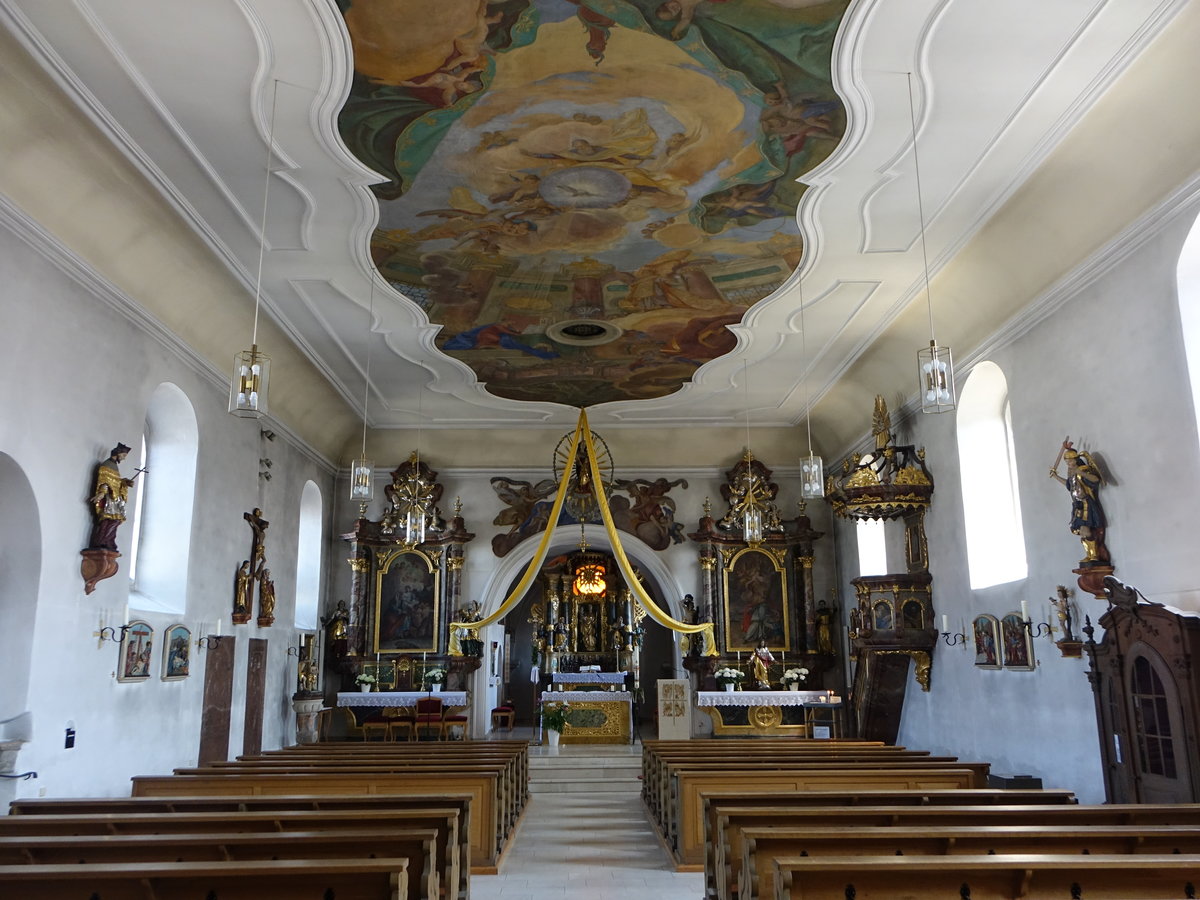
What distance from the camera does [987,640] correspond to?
1212 centimetres

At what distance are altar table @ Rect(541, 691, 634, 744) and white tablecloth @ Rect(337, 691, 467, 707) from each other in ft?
5.67

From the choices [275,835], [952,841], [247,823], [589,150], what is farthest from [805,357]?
[275,835]

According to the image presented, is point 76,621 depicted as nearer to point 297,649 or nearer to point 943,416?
point 297,649

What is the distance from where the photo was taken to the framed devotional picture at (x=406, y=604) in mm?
18828

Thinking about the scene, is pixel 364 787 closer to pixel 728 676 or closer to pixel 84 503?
pixel 84 503

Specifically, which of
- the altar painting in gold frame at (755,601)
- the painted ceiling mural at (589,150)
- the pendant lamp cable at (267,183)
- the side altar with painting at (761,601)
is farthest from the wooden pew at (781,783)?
the altar painting in gold frame at (755,601)

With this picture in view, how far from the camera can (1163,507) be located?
330 inches

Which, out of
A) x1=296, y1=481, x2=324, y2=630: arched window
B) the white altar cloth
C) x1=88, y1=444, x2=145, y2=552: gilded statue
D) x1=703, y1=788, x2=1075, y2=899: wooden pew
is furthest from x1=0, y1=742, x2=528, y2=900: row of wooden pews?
the white altar cloth

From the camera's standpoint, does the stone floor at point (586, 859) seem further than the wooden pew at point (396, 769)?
No

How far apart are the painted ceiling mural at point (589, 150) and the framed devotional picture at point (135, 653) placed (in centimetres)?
514

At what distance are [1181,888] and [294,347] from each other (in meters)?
12.9

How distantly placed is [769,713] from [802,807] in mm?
10861

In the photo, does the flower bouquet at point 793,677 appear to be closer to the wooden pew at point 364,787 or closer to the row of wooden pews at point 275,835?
the row of wooden pews at point 275,835

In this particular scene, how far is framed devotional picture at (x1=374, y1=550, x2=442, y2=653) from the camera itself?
18.8m
